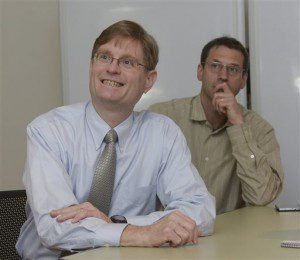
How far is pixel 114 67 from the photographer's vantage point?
1.85 m

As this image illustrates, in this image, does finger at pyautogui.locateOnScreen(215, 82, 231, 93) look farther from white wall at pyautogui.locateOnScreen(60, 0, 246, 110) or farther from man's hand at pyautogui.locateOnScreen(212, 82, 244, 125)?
white wall at pyautogui.locateOnScreen(60, 0, 246, 110)

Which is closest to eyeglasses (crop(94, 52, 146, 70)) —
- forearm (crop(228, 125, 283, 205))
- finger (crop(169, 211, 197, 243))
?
finger (crop(169, 211, 197, 243))

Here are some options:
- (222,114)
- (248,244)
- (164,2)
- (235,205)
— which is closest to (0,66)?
(164,2)

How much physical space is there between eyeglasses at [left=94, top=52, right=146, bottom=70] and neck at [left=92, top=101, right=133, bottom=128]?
0.14 m

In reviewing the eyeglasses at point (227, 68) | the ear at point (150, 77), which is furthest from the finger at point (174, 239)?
the eyeglasses at point (227, 68)

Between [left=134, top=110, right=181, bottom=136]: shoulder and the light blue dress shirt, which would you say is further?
[left=134, top=110, right=181, bottom=136]: shoulder

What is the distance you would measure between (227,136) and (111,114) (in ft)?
2.97

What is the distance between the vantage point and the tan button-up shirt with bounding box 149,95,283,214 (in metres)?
2.42

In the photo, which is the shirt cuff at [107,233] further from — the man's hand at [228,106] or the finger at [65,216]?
the man's hand at [228,106]

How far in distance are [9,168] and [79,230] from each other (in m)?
1.90

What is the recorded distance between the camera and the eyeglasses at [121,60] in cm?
187

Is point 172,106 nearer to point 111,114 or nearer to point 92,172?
point 111,114

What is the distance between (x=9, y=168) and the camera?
10.7ft

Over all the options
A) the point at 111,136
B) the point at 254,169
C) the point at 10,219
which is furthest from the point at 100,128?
the point at 254,169
